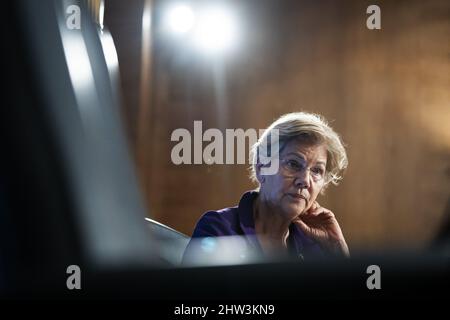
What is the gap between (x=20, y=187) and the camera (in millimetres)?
554

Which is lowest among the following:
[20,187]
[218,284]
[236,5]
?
[218,284]

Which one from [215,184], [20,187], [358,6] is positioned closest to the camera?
[20,187]

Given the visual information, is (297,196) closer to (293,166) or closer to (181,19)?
(293,166)

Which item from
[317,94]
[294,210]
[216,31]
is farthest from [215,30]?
[294,210]

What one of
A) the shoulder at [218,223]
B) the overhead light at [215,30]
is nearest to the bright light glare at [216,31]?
the overhead light at [215,30]

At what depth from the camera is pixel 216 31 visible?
78 centimetres

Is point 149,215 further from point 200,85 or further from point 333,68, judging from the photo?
point 333,68

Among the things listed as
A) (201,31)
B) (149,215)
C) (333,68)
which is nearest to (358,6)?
(333,68)

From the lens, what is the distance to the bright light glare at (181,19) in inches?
29.7

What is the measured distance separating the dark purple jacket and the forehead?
8 cm

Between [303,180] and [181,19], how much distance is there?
301 millimetres

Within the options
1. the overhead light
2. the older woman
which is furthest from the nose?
the overhead light

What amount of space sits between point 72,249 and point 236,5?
428 millimetres

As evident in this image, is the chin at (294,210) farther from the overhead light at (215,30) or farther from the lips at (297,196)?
the overhead light at (215,30)
